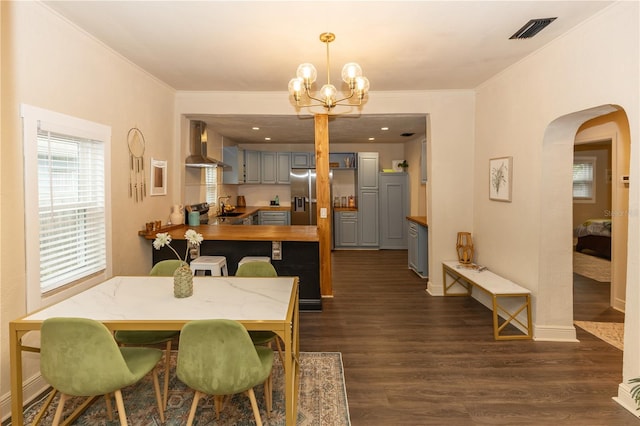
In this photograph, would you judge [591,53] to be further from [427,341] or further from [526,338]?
[427,341]

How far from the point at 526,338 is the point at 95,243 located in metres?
4.02

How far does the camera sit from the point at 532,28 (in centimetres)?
273

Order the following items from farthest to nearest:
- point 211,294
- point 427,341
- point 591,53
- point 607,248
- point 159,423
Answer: point 607,248
point 427,341
point 591,53
point 211,294
point 159,423

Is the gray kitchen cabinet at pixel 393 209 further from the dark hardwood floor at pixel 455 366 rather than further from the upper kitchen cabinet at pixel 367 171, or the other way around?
the dark hardwood floor at pixel 455 366

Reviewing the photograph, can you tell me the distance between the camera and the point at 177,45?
9.97 ft

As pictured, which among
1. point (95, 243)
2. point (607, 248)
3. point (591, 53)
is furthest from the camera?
point (607, 248)

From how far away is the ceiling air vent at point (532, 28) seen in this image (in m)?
2.62

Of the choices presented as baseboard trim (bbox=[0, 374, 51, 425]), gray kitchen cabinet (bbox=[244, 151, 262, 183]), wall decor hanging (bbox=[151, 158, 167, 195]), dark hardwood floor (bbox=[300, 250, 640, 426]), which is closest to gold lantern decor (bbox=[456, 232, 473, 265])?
dark hardwood floor (bbox=[300, 250, 640, 426])

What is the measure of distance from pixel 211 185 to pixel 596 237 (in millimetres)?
7127

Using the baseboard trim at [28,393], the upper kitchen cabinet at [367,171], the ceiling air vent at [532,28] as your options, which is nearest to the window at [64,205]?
the baseboard trim at [28,393]

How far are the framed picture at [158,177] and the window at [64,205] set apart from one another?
88 centimetres

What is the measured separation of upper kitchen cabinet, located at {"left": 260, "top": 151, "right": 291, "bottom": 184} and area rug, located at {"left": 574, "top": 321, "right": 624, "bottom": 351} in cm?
578

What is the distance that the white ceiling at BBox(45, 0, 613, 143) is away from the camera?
242 cm

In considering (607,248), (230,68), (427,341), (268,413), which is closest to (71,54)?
(230,68)
